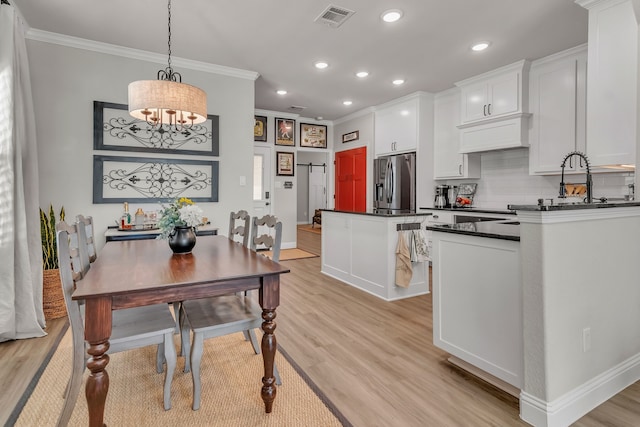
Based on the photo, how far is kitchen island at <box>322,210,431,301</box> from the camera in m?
3.47

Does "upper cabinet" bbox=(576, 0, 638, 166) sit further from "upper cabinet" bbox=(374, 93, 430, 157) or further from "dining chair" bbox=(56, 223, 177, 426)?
"dining chair" bbox=(56, 223, 177, 426)

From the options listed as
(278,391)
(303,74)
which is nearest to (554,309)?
(278,391)

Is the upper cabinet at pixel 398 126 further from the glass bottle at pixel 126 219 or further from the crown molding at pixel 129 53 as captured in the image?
the glass bottle at pixel 126 219

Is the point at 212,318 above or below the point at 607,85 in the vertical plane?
below

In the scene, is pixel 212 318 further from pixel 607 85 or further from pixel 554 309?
pixel 607 85

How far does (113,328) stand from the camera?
5.54ft

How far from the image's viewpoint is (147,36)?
3.31 meters

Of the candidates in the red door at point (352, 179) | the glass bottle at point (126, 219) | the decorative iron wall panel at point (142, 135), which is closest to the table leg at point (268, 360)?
the glass bottle at point (126, 219)

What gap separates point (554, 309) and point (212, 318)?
1719 millimetres

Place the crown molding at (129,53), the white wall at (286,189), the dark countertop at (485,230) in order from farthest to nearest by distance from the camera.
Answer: the white wall at (286,189)
the crown molding at (129,53)
the dark countertop at (485,230)

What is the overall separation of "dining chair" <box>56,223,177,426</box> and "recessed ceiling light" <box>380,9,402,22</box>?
9.25ft

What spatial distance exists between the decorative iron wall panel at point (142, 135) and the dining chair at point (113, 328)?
6.83 feet

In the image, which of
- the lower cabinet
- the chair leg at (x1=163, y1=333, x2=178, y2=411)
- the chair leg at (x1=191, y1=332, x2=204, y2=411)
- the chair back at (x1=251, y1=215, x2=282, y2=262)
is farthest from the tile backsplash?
the chair leg at (x1=163, y1=333, x2=178, y2=411)

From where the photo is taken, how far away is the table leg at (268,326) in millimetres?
1650
